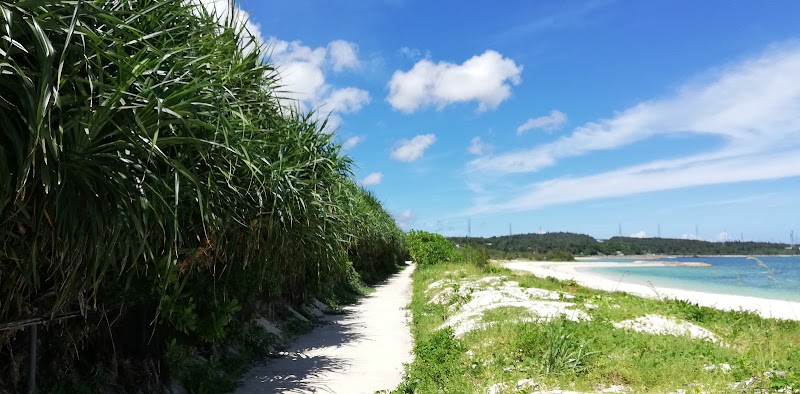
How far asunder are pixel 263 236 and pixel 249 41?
8.72 feet

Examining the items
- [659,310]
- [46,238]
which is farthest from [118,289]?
[659,310]

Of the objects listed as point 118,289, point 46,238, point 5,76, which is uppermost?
point 5,76

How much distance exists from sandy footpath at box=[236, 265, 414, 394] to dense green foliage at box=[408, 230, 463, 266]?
27240 mm

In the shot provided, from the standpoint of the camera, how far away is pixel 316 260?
9.00 m

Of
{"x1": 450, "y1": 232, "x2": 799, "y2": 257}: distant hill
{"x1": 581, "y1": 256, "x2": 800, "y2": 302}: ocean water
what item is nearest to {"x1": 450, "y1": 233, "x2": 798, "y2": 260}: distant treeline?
{"x1": 450, "y1": 232, "x2": 799, "y2": 257}: distant hill

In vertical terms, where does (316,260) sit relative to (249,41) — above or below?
below

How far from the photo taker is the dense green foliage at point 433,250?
41625 mm

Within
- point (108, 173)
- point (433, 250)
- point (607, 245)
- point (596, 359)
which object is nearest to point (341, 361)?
point (596, 359)

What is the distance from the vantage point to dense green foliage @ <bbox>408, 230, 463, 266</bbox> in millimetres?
41625

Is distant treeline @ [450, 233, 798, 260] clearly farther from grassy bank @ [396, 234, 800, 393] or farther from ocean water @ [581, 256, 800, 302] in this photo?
grassy bank @ [396, 234, 800, 393]

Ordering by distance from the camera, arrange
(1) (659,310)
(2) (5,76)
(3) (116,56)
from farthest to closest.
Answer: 1. (1) (659,310)
2. (3) (116,56)
3. (2) (5,76)

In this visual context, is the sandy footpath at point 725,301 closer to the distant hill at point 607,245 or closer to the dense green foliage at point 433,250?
the dense green foliage at point 433,250

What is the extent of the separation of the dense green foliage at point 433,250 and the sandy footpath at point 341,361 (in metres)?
27.2

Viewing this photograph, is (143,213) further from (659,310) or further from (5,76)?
(659,310)
